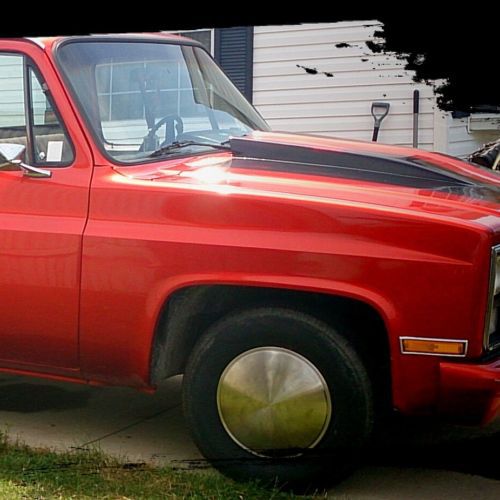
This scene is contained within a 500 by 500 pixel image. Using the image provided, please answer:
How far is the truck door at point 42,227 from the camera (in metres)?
3.22

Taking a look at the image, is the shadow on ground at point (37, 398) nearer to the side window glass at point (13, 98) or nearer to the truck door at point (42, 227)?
the truck door at point (42, 227)

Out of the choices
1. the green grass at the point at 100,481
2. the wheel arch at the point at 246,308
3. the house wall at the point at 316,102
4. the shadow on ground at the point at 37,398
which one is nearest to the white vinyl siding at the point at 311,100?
the house wall at the point at 316,102

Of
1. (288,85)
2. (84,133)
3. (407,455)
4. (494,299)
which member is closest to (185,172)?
(84,133)

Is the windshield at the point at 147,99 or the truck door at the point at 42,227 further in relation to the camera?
the windshield at the point at 147,99

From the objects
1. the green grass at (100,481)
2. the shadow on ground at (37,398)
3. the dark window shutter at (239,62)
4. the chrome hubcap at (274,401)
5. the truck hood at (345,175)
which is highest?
the dark window shutter at (239,62)

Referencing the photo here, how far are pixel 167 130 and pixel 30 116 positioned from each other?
59 cm

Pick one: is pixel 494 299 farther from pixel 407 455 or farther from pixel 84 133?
pixel 84 133

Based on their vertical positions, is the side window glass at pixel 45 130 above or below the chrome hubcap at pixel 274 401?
above

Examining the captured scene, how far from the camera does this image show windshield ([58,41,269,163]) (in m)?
3.40

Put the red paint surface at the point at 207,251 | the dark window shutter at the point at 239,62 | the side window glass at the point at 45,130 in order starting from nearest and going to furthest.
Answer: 1. the red paint surface at the point at 207,251
2. the side window glass at the point at 45,130
3. the dark window shutter at the point at 239,62

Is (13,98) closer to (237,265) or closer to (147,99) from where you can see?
(147,99)

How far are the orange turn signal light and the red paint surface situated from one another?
0.07ft

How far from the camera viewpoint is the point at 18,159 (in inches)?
131

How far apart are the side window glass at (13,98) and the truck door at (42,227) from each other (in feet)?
0.03
